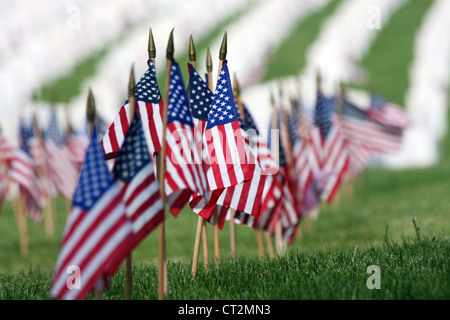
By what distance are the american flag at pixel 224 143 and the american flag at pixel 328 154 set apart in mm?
8806

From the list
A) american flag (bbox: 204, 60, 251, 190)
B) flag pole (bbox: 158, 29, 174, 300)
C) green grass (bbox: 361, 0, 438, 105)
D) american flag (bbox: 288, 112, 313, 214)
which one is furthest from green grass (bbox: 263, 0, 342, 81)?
flag pole (bbox: 158, 29, 174, 300)

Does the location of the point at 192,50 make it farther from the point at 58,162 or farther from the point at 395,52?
the point at 395,52

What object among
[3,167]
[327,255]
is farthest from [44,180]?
[327,255]

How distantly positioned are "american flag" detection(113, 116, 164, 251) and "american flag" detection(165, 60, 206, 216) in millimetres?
793

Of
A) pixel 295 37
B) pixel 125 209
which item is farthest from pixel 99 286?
pixel 295 37

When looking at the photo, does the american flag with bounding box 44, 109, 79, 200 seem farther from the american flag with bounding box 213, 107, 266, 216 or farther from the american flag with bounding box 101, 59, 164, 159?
the american flag with bounding box 101, 59, 164, 159

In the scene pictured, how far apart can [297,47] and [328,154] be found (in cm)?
4462

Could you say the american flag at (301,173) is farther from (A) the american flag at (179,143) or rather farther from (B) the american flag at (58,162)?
(A) the american flag at (179,143)

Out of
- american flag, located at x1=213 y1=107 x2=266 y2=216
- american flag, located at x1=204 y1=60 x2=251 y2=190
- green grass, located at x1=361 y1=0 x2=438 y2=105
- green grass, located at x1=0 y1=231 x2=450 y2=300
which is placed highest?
green grass, located at x1=361 y1=0 x2=438 y2=105

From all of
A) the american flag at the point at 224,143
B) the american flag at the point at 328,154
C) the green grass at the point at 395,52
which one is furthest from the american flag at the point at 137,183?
the green grass at the point at 395,52

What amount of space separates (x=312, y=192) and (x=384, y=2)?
57909 millimetres

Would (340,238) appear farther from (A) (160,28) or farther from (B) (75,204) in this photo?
(A) (160,28)

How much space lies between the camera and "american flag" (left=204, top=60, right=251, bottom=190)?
6953 mm

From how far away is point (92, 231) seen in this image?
210 inches
